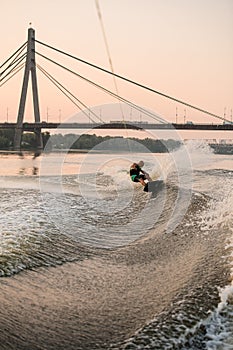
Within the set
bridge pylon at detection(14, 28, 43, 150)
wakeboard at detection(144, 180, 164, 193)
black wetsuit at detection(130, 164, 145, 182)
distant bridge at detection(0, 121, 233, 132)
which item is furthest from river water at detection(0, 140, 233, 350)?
bridge pylon at detection(14, 28, 43, 150)

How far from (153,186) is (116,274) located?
170 inches

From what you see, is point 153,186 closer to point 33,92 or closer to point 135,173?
point 135,173

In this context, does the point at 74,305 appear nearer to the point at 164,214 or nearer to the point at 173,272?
the point at 173,272

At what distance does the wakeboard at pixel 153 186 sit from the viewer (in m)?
7.60

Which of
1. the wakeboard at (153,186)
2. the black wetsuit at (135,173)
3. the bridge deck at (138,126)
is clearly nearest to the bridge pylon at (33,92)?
the bridge deck at (138,126)

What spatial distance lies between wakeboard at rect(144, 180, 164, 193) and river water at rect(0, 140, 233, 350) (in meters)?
0.31

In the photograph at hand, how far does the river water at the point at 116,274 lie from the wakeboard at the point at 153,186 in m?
0.31

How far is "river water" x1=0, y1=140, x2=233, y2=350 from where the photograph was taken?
2.65 meters

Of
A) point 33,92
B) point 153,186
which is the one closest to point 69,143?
point 33,92

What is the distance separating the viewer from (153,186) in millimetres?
8086

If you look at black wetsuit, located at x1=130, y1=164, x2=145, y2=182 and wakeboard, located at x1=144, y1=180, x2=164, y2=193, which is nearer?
black wetsuit, located at x1=130, y1=164, x2=145, y2=182

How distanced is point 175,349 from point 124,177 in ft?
30.5

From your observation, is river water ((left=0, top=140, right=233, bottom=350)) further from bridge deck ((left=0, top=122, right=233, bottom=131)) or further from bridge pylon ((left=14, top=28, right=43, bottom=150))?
bridge pylon ((left=14, top=28, right=43, bottom=150))

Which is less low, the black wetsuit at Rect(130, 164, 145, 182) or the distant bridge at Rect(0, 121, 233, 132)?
the distant bridge at Rect(0, 121, 233, 132)
